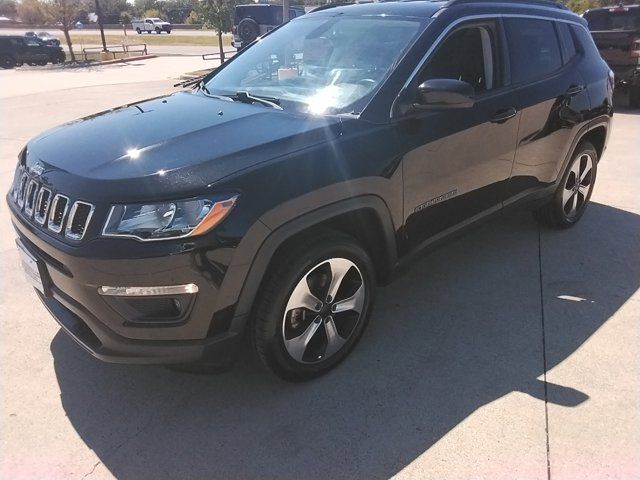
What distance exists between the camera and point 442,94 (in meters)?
2.79

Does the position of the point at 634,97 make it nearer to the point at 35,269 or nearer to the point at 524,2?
the point at 524,2

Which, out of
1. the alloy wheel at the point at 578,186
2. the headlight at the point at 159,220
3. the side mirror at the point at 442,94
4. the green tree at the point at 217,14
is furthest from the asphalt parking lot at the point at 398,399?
the green tree at the point at 217,14

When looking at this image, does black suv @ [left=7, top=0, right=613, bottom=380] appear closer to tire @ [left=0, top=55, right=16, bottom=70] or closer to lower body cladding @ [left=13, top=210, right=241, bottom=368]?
lower body cladding @ [left=13, top=210, right=241, bottom=368]

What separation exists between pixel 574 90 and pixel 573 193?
35.9 inches

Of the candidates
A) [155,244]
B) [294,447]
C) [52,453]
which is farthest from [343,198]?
[52,453]

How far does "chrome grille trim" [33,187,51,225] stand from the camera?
2457mm

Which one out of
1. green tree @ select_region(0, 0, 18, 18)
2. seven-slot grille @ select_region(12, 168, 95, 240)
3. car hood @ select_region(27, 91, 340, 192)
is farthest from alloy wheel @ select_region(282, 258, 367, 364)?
green tree @ select_region(0, 0, 18, 18)

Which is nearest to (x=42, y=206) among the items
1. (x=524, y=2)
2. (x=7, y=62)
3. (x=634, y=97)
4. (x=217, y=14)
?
(x=524, y=2)

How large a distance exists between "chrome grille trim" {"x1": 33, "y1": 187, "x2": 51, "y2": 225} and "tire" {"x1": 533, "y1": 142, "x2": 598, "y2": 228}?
3.68m

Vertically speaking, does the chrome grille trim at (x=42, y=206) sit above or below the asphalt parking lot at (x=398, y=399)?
above

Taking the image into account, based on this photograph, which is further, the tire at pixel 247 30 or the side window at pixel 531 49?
the tire at pixel 247 30

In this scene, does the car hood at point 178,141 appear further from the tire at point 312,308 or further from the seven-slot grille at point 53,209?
the tire at point 312,308

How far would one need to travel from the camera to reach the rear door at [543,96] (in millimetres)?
3750

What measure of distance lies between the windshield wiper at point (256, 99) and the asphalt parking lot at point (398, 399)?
140 cm
